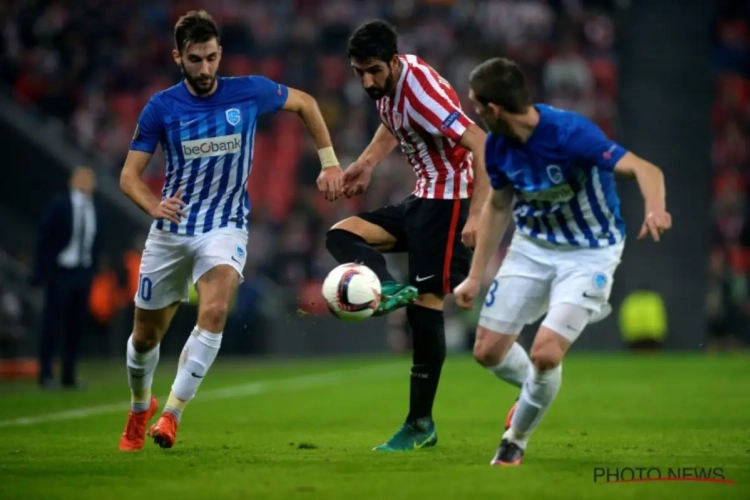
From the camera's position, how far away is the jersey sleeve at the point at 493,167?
667cm

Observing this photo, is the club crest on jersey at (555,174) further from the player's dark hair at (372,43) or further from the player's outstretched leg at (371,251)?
the player's dark hair at (372,43)

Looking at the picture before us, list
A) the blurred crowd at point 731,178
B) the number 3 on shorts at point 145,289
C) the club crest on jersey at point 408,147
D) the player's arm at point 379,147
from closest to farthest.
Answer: the number 3 on shorts at point 145,289 < the club crest on jersey at point 408,147 < the player's arm at point 379,147 < the blurred crowd at point 731,178

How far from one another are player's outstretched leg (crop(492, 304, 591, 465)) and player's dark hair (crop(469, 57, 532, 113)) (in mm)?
1038

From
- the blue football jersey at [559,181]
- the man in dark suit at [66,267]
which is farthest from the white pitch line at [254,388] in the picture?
the blue football jersey at [559,181]

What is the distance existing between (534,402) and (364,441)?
1.93 metres

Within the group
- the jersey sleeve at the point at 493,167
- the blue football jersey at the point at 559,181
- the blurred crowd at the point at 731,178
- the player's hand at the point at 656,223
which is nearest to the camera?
the player's hand at the point at 656,223

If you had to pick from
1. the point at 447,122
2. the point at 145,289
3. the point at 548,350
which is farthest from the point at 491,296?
the point at 145,289

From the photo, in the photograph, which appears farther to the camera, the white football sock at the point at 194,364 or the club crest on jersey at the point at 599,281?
the white football sock at the point at 194,364

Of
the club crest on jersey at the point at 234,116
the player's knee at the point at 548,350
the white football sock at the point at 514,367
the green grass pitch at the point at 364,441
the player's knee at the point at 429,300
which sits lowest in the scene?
the green grass pitch at the point at 364,441

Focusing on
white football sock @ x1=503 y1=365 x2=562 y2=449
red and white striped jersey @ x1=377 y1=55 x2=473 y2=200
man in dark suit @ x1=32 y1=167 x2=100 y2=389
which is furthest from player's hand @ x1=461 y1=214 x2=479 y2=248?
man in dark suit @ x1=32 y1=167 x2=100 y2=389

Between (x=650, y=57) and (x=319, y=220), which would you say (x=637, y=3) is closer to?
(x=650, y=57)

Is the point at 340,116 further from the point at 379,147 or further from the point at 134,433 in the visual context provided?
the point at 134,433

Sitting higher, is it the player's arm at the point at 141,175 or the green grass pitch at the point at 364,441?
the player's arm at the point at 141,175

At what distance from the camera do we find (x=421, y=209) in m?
7.66
